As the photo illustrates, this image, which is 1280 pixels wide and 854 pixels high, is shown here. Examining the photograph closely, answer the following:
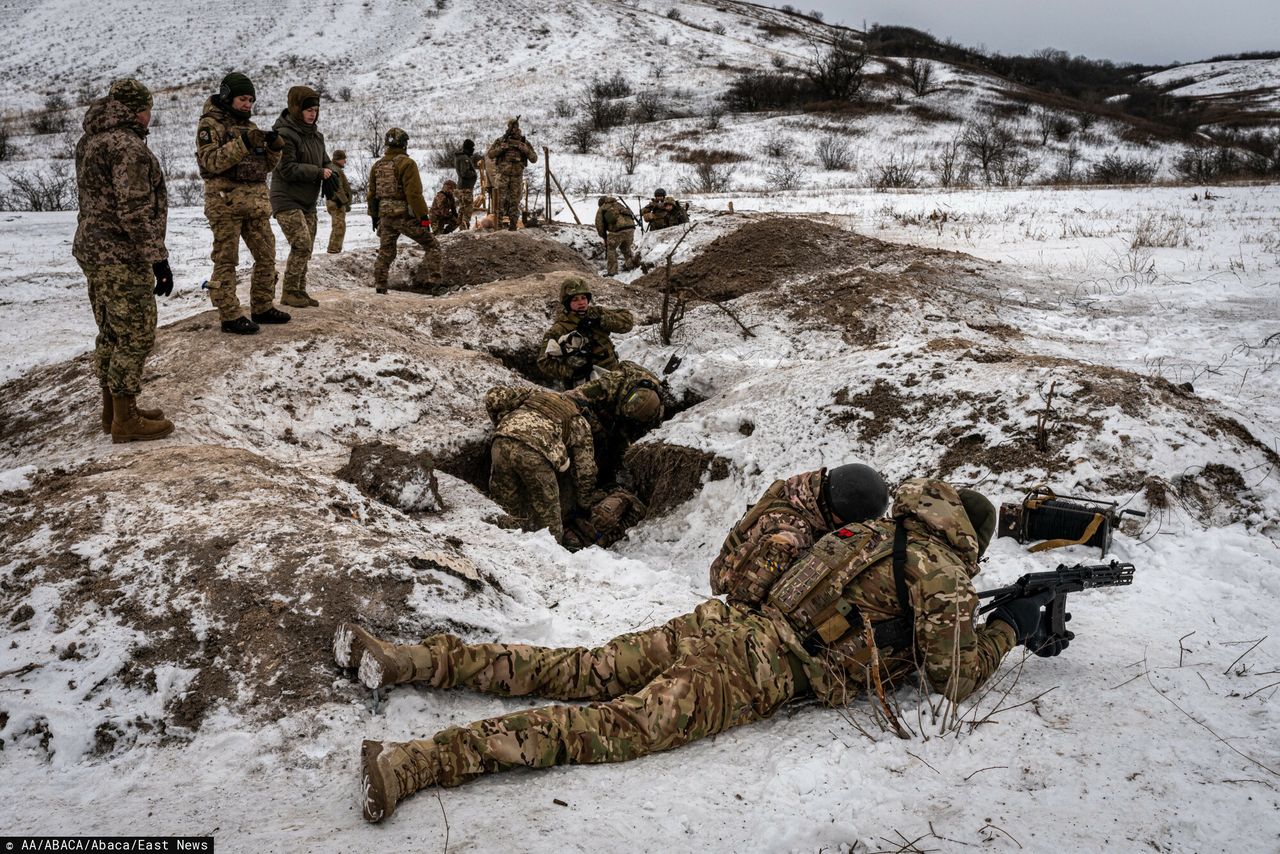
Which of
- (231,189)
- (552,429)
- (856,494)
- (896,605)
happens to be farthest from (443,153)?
(896,605)

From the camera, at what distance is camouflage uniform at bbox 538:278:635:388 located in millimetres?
6879

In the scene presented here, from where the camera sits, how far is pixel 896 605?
9.21 feet

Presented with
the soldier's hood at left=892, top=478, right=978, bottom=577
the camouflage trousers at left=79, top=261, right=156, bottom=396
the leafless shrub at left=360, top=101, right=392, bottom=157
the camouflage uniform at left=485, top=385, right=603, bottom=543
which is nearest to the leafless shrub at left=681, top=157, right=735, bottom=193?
the leafless shrub at left=360, top=101, right=392, bottom=157

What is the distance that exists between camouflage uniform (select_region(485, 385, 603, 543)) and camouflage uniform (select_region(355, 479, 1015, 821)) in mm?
2233

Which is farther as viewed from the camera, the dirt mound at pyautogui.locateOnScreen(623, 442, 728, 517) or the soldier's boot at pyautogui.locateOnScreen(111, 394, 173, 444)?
the dirt mound at pyautogui.locateOnScreen(623, 442, 728, 517)

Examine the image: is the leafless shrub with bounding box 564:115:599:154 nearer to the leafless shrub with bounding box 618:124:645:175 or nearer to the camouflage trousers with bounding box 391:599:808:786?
the leafless shrub with bounding box 618:124:645:175

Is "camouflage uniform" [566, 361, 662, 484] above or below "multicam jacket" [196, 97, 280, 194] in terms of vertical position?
below

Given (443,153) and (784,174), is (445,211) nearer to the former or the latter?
(443,153)

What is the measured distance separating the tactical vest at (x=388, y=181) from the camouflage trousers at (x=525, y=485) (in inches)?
133

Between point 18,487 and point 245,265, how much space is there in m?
7.56

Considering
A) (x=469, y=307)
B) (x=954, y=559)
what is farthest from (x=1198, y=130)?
(x=954, y=559)

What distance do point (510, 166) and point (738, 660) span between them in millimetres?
10349

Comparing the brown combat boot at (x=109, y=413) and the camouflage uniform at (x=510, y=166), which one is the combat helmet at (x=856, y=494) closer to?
the brown combat boot at (x=109, y=413)

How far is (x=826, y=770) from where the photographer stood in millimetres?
2434
